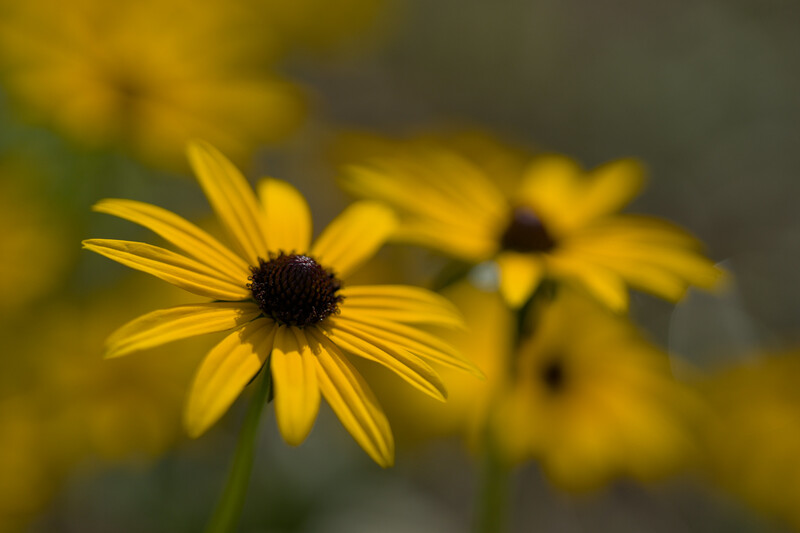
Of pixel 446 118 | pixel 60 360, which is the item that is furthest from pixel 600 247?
pixel 446 118

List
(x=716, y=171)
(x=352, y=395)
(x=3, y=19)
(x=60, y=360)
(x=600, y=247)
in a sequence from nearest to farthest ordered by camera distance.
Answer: (x=352, y=395) → (x=600, y=247) → (x=60, y=360) → (x=3, y=19) → (x=716, y=171)

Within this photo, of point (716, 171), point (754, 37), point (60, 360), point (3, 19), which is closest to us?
point (60, 360)

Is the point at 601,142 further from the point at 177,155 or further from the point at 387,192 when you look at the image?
the point at 387,192

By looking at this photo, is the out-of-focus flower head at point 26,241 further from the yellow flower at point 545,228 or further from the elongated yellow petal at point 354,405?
the elongated yellow petal at point 354,405

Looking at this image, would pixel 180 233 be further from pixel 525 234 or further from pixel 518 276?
pixel 525 234

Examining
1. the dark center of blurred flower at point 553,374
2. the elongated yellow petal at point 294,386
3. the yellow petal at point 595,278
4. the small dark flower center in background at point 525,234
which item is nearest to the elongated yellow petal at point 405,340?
the elongated yellow petal at point 294,386

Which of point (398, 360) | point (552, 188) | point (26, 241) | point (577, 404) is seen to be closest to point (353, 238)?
point (398, 360)

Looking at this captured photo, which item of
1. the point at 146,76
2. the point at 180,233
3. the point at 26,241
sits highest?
the point at 146,76
